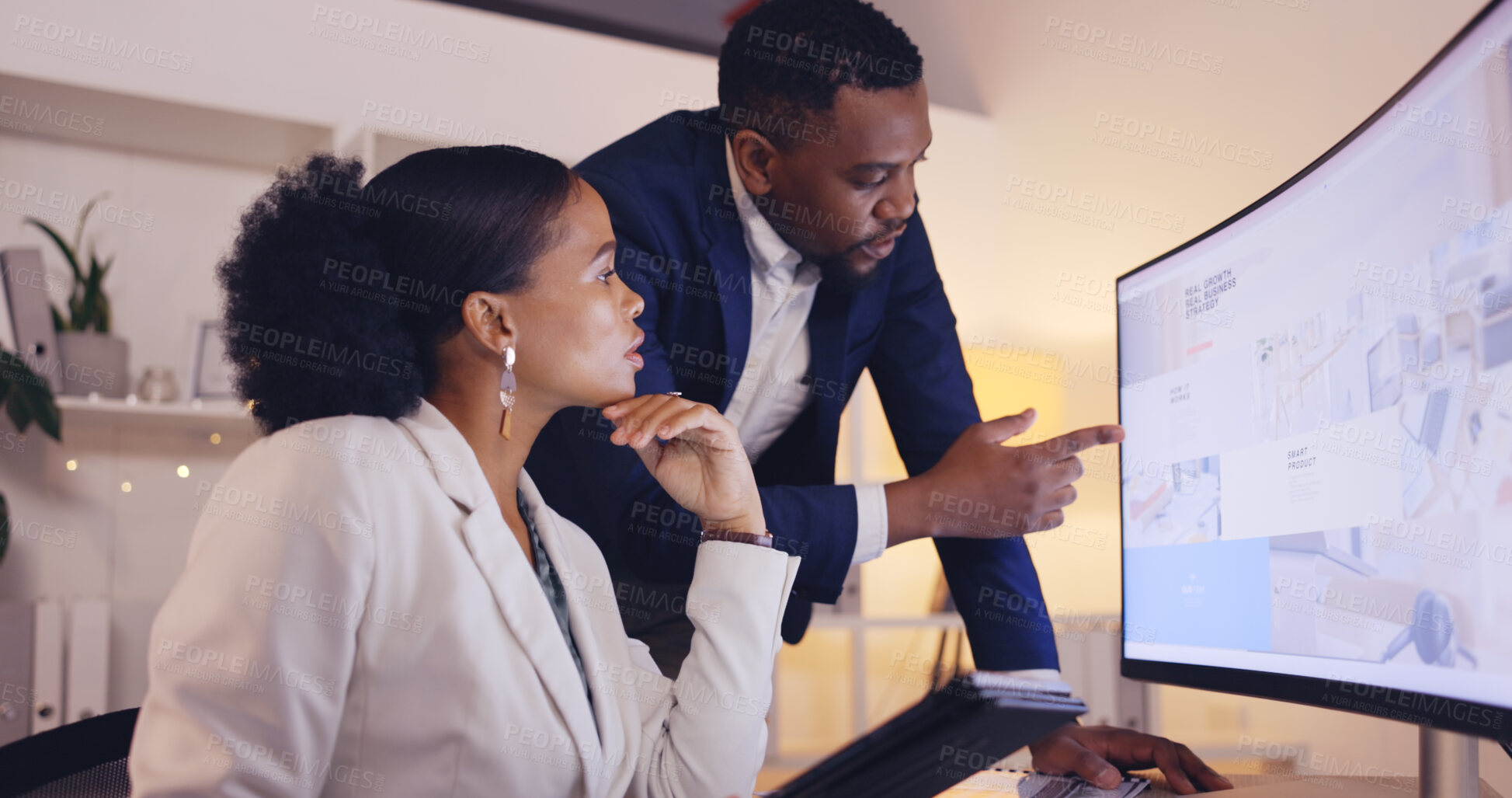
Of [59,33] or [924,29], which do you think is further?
[924,29]

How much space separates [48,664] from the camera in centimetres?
249

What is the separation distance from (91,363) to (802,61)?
7.16 ft

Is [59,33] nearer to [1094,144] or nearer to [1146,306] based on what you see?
[1146,306]

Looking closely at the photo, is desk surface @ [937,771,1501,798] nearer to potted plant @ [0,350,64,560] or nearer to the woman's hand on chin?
the woman's hand on chin

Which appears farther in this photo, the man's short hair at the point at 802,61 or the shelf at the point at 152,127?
the shelf at the point at 152,127

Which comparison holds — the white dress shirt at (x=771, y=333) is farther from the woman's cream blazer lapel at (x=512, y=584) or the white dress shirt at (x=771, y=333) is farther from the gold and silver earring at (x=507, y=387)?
the woman's cream blazer lapel at (x=512, y=584)

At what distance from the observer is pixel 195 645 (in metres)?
0.76

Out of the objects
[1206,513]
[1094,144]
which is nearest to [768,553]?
[1206,513]

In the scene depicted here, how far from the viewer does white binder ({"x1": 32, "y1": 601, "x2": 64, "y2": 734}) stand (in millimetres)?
2459

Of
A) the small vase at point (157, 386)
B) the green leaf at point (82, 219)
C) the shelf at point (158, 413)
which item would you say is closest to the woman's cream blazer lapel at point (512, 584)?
the shelf at point (158, 413)

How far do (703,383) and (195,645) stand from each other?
2.57 feet

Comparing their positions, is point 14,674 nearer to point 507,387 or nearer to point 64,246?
point 64,246

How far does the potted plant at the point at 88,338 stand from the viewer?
2.67 meters

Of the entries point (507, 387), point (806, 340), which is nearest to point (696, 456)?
point (507, 387)
